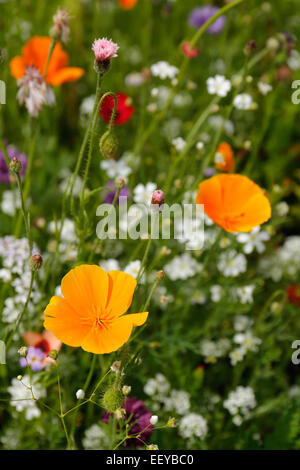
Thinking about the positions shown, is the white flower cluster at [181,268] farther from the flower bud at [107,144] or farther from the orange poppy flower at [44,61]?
the orange poppy flower at [44,61]

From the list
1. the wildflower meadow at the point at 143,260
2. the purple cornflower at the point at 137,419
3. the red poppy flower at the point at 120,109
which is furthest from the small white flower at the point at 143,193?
the purple cornflower at the point at 137,419

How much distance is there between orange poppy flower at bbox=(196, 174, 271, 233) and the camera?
3.94 feet

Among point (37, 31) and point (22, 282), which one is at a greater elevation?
point (37, 31)

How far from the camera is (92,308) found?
103 centimetres

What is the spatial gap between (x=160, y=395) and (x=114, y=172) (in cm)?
69

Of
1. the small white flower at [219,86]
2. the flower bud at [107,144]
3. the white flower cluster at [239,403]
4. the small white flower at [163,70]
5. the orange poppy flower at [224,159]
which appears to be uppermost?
the small white flower at [163,70]

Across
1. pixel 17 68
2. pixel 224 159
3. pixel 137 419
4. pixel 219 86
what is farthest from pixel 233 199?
pixel 17 68

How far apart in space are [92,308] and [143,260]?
151 mm

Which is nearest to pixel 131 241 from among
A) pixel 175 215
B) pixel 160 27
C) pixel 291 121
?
pixel 175 215

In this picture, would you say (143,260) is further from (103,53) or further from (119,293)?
(103,53)

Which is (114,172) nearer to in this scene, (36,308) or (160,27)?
(36,308)

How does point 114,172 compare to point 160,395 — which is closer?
point 160,395

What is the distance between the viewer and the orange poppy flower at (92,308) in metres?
0.94

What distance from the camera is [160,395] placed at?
4.53 ft
